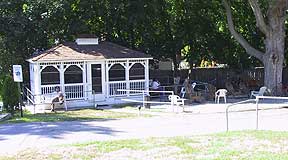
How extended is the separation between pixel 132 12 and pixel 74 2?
167 inches

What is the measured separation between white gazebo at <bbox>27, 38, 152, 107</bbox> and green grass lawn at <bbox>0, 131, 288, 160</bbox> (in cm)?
1613

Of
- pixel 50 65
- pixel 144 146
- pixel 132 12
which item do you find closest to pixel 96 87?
pixel 50 65

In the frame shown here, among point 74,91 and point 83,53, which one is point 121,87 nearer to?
point 74,91

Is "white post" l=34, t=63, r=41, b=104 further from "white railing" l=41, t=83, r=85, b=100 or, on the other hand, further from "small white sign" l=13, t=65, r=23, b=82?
"small white sign" l=13, t=65, r=23, b=82

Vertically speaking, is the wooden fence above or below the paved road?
above

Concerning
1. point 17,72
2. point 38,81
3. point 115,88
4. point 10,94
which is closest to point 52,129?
point 17,72

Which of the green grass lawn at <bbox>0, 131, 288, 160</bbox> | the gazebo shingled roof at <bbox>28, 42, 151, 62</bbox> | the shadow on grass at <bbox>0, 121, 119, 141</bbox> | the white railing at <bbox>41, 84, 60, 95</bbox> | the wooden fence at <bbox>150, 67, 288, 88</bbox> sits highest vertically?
the gazebo shingled roof at <bbox>28, 42, 151, 62</bbox>

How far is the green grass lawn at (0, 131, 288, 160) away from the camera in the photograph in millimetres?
10167

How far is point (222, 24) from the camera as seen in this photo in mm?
36531

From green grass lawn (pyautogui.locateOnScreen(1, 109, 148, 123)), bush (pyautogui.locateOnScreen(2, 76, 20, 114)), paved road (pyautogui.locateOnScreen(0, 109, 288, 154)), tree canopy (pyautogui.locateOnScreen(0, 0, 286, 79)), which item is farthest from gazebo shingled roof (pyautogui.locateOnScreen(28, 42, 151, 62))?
paved road (pyautogui.locateOnScreen(0, 109, 288, 154))

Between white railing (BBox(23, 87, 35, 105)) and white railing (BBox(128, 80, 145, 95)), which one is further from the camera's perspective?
white railing (BBox(128, 80, 145, 95))

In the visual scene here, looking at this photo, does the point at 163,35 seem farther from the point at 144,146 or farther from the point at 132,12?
the point at 144,146

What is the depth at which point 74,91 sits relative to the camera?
28672mm

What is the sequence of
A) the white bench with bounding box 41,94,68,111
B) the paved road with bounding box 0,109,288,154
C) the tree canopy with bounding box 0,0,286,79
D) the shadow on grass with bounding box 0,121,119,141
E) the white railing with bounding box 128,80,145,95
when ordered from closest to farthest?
1. the paved road with bounding box 0,109,288,154
2. the shadow on grass with bounding box 0,121,119,141
3. the white bench with bounding box 41,94,68,111
4. the white railing with bounding box 128,80,145,95
5. the tree canopy with bounding box 0,0,286,79
